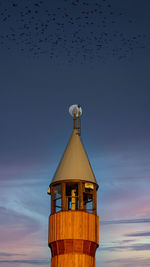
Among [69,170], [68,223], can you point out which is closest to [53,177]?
[69,170]

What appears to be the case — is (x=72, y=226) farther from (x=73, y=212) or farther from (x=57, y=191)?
(x=57, y=191)

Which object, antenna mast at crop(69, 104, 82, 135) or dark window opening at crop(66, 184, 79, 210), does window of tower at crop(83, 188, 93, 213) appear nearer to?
dark window opening at crop(66, 184, 79, 210)

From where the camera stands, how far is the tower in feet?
121

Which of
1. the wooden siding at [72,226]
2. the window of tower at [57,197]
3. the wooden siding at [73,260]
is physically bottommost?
the wooden siding at [73,260]

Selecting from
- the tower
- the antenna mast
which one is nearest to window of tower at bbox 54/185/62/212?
the tower

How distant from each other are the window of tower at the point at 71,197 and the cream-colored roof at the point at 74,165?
3.12ft

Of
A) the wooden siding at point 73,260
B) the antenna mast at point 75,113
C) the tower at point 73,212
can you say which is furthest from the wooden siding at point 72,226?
the antenna mast at point 75,113

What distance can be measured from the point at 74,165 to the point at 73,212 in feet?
13.2

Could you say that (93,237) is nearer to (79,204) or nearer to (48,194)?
(79,204)

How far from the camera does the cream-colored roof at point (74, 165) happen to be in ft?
128

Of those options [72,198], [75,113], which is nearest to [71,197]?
[72,198]

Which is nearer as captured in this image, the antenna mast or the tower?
the tower

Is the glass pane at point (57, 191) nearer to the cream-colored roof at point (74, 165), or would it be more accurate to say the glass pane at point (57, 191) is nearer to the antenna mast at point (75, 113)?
the cream-colored roof at point (74, 165)

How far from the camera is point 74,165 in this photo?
3966cm
